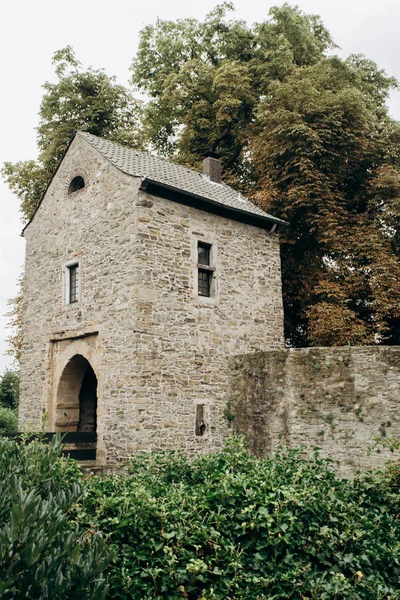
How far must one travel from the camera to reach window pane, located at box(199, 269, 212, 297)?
13152 mm

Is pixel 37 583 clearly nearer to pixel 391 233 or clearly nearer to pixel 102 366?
pixel 102 366

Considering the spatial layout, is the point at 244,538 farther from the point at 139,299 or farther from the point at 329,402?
the point at 139,299

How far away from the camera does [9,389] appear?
29141 millimetres

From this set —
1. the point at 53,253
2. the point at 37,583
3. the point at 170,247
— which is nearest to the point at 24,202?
the point at 53,253

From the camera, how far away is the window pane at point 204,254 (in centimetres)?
1327

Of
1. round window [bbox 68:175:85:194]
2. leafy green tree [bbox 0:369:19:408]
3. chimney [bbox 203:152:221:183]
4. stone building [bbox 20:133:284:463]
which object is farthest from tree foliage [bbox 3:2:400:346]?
leafy green tree [bbox 0:369:19:408]

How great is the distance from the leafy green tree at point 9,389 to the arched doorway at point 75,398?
15968mm

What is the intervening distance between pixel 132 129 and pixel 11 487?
22.2 meters

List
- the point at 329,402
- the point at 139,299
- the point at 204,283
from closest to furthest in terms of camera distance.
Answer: the point at 329,402 → the point at 139,299 → the point at 204,283

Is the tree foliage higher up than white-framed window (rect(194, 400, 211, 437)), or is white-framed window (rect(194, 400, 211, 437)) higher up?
the tree foliage

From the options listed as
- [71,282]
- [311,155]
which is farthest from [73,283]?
[311,155]

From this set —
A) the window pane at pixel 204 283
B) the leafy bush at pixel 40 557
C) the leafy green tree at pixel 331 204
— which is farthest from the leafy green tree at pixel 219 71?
the leafy bush at pixel 40 557

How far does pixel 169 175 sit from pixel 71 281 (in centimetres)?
364

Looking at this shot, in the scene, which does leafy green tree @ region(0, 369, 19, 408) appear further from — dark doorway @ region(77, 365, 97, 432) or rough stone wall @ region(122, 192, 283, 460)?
rough stone wall @ region(122, 192, 283, 460)
